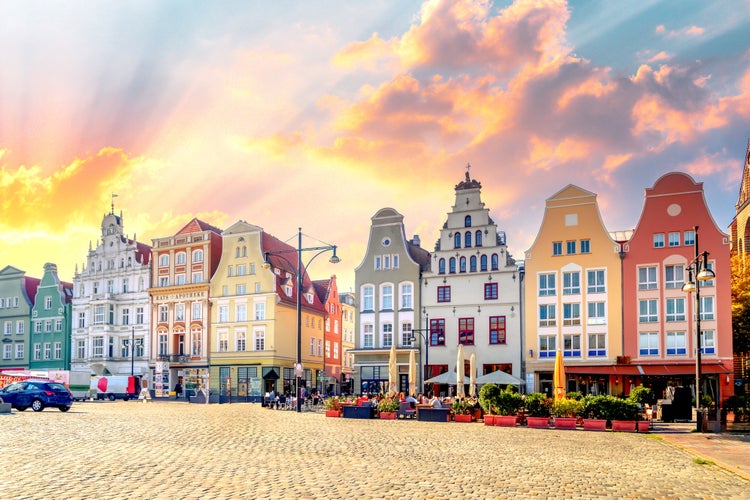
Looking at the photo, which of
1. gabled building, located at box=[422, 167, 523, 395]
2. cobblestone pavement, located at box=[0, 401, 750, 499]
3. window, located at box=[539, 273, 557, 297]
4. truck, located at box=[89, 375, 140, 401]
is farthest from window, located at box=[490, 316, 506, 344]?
truck, located at box=[89, 375, 140, 401]

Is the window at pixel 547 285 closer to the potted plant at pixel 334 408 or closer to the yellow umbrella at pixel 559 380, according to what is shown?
the yellow umbrella at pixel 559 380

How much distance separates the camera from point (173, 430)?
24734 millimetres

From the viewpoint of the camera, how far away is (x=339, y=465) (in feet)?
51.4

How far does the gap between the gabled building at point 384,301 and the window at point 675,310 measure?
18340 mm

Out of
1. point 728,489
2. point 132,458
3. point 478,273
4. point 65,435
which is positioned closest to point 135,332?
point 478,273

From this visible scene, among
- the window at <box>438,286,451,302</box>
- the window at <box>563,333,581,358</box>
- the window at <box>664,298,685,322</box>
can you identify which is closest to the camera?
the window at <box>664,298,685,322</box>

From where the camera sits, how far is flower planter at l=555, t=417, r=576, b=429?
29141mm

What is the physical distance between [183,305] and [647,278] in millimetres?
44448

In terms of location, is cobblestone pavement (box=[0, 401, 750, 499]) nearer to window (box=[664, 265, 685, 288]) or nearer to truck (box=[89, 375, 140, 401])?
window (box=[664, 265, 685, 288])

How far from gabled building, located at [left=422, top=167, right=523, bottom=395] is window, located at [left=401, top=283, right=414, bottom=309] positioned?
1.15 metres

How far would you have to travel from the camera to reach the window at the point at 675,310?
5119 centimetres

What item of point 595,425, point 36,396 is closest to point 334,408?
point 595,425

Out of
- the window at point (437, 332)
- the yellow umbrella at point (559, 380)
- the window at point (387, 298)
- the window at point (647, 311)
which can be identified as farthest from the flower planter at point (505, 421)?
the window at point (387, 298)

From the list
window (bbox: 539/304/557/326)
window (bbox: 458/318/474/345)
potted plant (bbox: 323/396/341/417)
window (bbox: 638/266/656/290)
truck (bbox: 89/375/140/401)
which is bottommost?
truck (bbox: 89/375/140/401)
